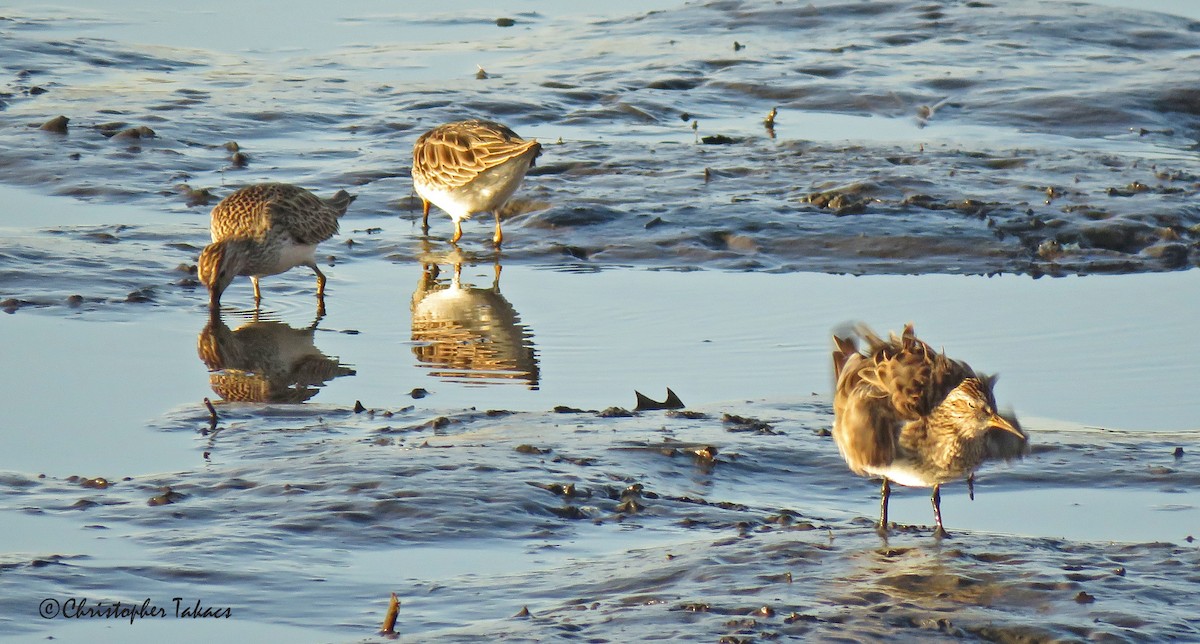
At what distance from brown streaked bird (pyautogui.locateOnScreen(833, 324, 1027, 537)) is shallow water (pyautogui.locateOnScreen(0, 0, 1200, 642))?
0.34 m

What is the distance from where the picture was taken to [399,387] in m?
10.2

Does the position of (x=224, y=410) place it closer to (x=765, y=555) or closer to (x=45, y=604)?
(x=45, y=604)

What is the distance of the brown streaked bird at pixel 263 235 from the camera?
1209 centimetres

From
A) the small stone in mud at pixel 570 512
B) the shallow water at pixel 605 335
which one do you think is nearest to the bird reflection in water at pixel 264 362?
the shallow water at pixel 605 335

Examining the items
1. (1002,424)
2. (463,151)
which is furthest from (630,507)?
(463,151)

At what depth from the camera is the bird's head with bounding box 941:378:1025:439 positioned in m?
7.34

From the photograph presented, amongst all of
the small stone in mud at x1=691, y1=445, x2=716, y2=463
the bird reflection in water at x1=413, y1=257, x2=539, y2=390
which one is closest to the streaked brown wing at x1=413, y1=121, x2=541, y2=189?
the bird reflection in water at x1=413, y1=257, x2=539, y2=390

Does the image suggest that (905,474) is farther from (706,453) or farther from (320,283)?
(320,283)

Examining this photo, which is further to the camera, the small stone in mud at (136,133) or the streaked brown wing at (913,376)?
the small stone in mud at (136,133)

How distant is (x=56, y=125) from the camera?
17219 millimetres

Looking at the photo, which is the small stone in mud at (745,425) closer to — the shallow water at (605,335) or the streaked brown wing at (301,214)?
the shallow water at (605,335)

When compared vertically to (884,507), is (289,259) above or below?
above

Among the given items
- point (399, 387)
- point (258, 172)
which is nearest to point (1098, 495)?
point (399, 387)

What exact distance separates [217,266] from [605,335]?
2872mm
